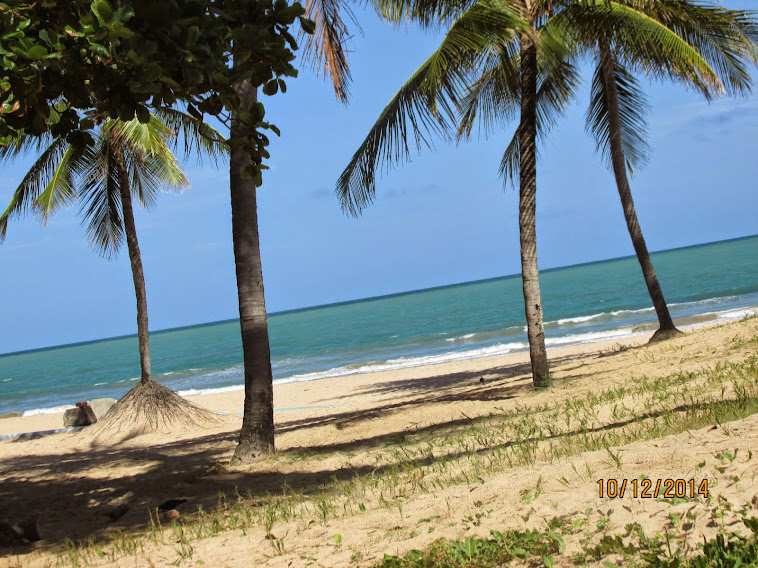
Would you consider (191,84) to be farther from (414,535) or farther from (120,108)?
(414,535)

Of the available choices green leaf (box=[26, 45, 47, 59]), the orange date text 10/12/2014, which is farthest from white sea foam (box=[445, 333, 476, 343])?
green leaf (box=[26, 45, 47, 59])

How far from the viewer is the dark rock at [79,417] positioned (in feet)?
42.3

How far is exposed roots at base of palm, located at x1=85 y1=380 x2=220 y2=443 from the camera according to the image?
11.1m

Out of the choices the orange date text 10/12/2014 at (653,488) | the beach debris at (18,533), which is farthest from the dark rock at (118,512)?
the orange date text 10/12/2014 at (653,488)

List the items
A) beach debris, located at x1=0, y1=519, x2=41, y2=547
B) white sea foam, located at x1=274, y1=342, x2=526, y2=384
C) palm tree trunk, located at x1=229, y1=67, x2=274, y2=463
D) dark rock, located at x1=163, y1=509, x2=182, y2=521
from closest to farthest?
beach debris, located at x1=0, y1=519, x2=41, y2=547, dark rock, located at x1=163, y1=509, x2=182, y2=521, palm tree trunk, located at x1=229, y1=67, x2=274, y2=463, white sea foam, located at x1=274, y1=342, x2=526, y2=384

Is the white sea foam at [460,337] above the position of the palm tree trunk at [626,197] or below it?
below

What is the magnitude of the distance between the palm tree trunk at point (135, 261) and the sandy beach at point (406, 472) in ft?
5.77

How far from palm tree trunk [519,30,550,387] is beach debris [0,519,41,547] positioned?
6.41 meters

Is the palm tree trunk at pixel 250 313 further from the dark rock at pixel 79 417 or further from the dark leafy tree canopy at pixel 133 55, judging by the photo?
the dark rock at pixel 79 417

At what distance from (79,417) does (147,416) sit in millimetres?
2557

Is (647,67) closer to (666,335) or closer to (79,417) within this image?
(666,335)

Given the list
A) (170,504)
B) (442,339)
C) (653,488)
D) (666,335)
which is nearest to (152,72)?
(653,488)

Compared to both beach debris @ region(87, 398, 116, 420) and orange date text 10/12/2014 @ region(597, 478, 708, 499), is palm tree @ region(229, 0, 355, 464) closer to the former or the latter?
orange date text 10/12/2014 @ region(597, 478, 708, 499)

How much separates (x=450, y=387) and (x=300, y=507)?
8.67 metres
